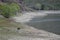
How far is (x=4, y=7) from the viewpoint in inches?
2012

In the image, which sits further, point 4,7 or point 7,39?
point 4,7

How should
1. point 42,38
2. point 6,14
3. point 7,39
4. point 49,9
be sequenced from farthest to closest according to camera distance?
point 49,9, point 6,14, point 42,38, point 7,39

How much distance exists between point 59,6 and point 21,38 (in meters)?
91.6

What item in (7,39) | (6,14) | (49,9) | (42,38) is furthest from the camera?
Answer: (49,9)

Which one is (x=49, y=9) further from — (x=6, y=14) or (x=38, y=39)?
(x=38, y=39)

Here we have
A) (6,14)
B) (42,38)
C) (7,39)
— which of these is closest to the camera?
(7,39)

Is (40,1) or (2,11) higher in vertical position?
(2,11)

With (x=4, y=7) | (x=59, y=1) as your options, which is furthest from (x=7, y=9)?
(x=59, y=1)

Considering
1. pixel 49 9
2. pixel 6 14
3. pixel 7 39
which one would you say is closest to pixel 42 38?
pixel 7 39

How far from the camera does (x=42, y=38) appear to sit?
80.1ft

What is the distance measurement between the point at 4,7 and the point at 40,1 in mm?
64113

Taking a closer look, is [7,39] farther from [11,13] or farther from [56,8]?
[56,8]

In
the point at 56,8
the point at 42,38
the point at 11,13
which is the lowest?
the point at 56,8

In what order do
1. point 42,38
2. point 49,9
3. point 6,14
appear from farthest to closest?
point 49,9 → point 6,14 → point 42,38
